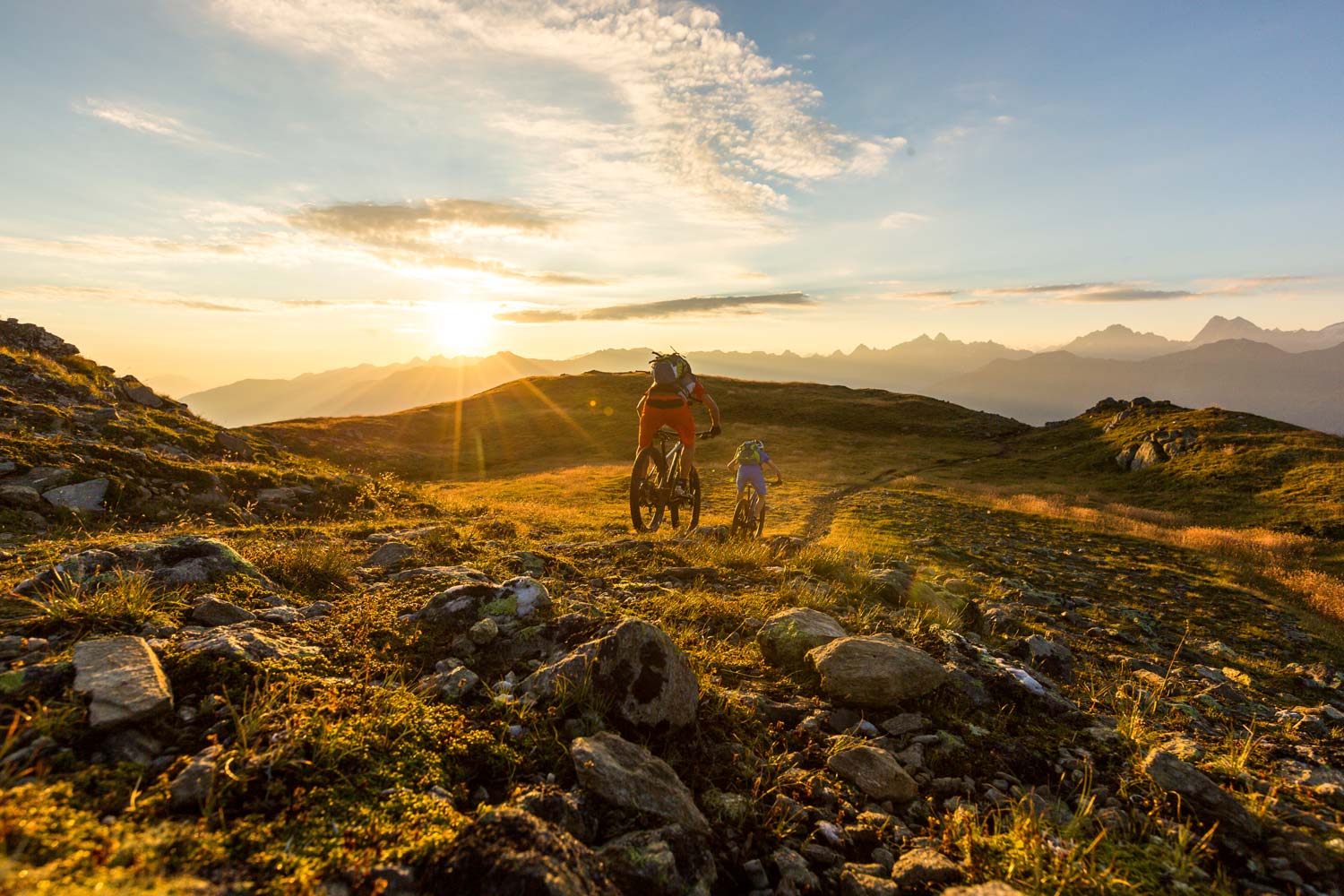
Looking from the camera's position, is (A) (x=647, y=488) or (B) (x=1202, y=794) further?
(A) (x=647, y=488)

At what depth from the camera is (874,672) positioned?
5.30 meters

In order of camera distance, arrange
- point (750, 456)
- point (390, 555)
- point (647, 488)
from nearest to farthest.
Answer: point (390, 555) → point (647, 488) → point (750, 456)

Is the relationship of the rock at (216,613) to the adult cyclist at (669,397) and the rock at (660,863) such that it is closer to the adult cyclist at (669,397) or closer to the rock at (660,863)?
the rock at (660,863)

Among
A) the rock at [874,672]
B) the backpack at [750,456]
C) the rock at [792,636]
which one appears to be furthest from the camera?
the backpack at [750,456]

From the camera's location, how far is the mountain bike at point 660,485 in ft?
44.5

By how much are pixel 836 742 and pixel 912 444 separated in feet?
203

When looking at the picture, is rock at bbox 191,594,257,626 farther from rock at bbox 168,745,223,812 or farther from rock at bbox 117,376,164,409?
rock at bbox 117,376,164,409

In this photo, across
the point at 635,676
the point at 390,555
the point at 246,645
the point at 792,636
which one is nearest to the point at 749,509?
the point at 792,636

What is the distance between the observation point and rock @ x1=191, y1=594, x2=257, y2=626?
Result: 15.7 ft

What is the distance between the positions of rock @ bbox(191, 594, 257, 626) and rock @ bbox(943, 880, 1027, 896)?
5.57 m

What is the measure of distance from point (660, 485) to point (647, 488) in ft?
1.14

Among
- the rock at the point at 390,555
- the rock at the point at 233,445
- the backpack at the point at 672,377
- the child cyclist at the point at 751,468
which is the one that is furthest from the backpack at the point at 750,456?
the rock at the point at 233,445

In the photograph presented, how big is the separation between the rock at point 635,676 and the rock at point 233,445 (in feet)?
56.7

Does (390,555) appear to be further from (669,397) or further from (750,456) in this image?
(750,456)
